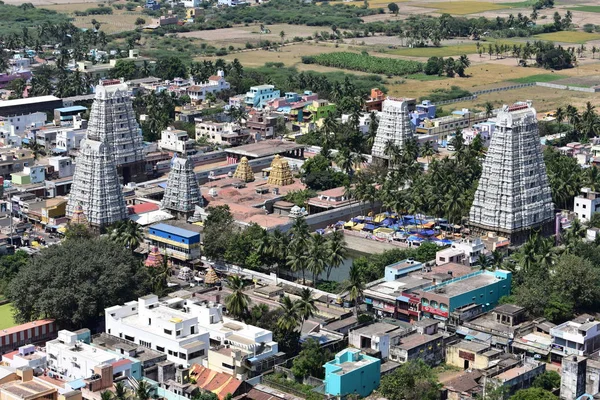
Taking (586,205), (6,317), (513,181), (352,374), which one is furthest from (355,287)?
(586,205)

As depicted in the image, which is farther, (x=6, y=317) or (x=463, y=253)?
(x=463, y=253)

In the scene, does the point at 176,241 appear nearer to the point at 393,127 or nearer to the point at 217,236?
the point at 217,236

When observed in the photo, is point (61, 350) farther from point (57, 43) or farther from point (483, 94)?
point (57, 43)

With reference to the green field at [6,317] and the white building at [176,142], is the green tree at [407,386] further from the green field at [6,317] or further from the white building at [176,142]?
the white building at [176,142]

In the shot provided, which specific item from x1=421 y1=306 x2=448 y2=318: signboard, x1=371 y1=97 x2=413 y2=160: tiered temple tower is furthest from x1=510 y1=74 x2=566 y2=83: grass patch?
x1=421 y1=306 x2=448 y2=318: signboard

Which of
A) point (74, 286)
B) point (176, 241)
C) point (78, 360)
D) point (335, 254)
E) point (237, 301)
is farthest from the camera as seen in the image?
point (176, 241)
